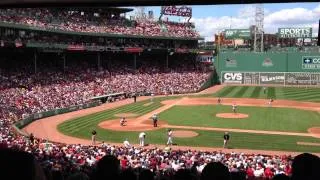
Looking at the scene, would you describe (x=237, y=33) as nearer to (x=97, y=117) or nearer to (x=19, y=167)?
(x=97, y=117)

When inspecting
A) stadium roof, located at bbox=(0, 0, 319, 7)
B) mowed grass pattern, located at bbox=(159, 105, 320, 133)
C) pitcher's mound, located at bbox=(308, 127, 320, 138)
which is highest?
stadium roof, located at bbox=(0, 0, 319, 7)

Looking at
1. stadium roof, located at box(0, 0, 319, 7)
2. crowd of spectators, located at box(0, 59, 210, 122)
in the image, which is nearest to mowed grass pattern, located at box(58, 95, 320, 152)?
crowd of spectators, located at box(0, 59, 210, 122)

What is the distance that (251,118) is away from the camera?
3903cm

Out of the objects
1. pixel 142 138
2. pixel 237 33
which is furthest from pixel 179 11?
pixel 142 138

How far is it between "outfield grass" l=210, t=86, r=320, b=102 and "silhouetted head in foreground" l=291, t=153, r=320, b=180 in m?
52.5

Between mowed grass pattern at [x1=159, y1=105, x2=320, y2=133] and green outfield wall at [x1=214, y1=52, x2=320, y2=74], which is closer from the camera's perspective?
mowed grass pattern at [x1=159, y1=105, x2=320, y2=133]

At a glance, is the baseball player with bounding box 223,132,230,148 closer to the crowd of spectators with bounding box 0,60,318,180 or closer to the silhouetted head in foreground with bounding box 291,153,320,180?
the crowd of spectators with bounding box 0,60,318,180

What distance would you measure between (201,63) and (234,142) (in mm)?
56500

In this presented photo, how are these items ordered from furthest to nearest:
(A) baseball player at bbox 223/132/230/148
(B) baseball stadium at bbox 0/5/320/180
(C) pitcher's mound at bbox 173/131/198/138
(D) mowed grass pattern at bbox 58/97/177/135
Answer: (D) mowed grass pattern at bbox 58/97/177/135 → (C) pitcher's mound at bbox 173/131/198/138 → (A) baseball player at bbox 223/132/230/148 → (B) baseball stadium at bbox 0/5/320/180

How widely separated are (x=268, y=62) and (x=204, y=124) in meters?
38.7

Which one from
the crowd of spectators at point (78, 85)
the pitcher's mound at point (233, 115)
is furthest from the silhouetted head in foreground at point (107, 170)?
the pitcher's mound at point (233, 115)

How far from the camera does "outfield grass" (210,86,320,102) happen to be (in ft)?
182

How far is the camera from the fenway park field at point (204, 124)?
2961 cm

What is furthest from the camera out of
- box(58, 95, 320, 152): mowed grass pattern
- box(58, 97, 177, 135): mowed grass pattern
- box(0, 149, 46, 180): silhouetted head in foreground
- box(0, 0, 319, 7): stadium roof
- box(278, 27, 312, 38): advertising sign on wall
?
box(278, 27, 312, 38): advertising sign on wall
